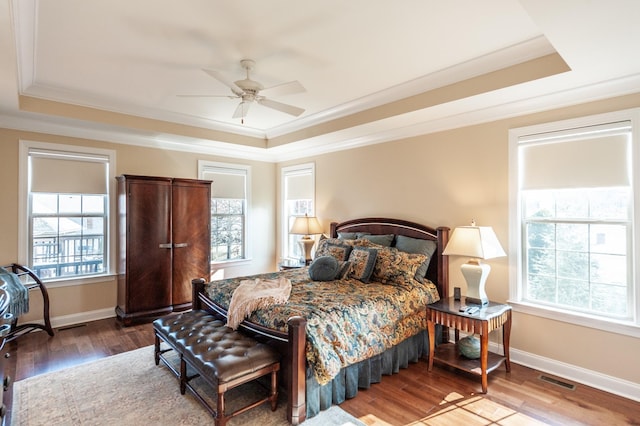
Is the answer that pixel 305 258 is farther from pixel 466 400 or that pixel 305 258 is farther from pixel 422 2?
pixel 422 2

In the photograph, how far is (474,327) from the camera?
2.81m

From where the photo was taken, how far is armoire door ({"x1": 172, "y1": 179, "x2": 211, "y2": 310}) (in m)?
4.70

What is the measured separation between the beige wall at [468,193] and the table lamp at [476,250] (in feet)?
1.02

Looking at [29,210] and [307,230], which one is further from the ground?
[29,210]

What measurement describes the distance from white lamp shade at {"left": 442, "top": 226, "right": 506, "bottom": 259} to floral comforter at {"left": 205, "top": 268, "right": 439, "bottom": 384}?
0.63 metres

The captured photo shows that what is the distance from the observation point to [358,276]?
3.67m

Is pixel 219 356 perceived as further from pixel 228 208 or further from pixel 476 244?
pixel 228 208

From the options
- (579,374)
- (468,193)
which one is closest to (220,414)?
(579,374)

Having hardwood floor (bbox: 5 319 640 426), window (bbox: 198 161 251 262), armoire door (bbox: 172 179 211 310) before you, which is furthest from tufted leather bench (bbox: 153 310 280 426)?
window (bbox: 198 161 251 262)

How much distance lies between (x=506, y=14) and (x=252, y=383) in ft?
11.3

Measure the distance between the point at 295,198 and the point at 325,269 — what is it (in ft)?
8.66

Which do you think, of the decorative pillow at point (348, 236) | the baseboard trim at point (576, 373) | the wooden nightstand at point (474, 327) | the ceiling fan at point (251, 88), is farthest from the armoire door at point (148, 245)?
the baseboard trim at point (576, 373)

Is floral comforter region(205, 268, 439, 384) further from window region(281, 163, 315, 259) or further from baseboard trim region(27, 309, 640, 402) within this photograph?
window region(281, 163, 315, 259)

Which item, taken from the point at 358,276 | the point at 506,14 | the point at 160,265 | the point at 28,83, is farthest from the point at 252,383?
the point at 28,83
